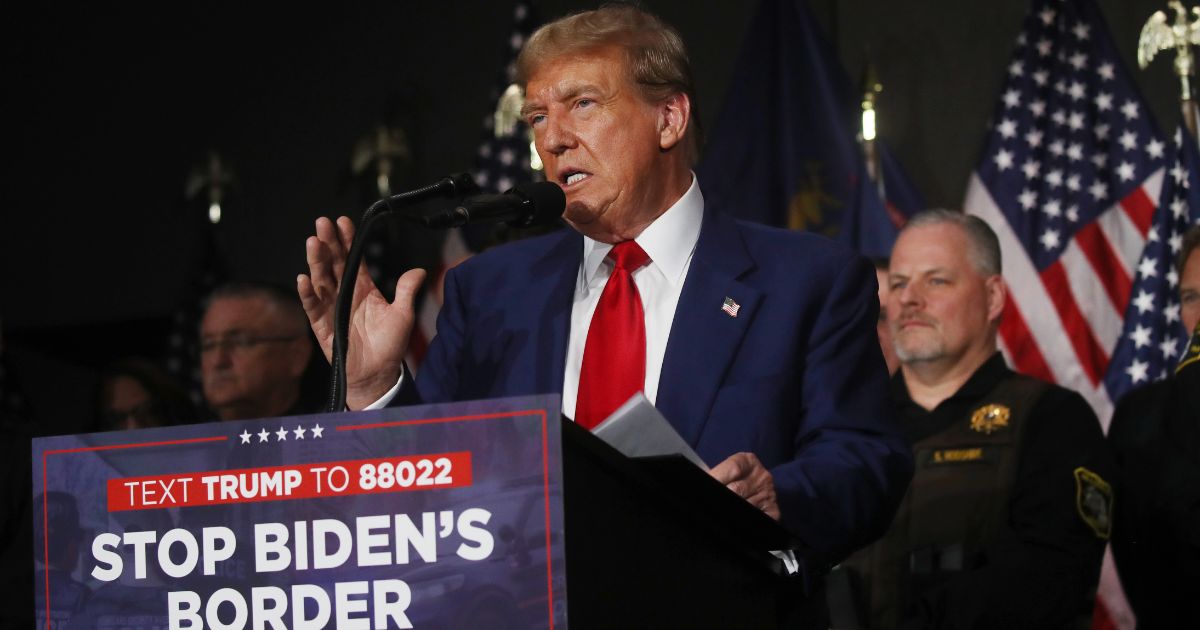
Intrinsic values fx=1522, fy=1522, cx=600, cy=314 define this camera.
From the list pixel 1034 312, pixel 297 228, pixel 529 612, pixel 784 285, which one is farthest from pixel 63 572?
pixel 297 228

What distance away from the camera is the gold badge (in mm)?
3512

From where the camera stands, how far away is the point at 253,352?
4.22 meters

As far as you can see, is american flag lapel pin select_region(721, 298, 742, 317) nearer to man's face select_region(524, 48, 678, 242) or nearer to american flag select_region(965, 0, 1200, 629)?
man's face select_region(524, 48, 678, 242)

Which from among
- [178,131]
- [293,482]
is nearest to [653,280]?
[293,482]

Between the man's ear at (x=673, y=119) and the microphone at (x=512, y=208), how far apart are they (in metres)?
0.43

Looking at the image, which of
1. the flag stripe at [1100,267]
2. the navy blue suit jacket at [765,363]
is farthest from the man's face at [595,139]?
the flag stripe at [1100,267]

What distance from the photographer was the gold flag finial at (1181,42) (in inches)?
178

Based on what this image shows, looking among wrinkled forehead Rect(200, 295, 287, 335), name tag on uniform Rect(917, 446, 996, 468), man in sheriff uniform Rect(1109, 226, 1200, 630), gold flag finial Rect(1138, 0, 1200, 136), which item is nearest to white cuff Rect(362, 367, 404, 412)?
name tag on uniform Rect(917, 446, 996, 468)

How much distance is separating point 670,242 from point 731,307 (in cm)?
19

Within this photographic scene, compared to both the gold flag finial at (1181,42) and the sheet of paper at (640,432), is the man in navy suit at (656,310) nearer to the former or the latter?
the sheet of paper at (640,432)

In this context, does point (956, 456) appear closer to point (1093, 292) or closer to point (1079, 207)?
point (1093, 292)

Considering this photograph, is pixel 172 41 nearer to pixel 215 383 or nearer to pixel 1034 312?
pixel 215 383

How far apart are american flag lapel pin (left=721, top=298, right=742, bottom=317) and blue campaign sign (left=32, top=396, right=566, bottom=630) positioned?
755mm

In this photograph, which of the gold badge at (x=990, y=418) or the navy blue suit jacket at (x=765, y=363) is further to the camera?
the gold badge at (x=990, y=418)
